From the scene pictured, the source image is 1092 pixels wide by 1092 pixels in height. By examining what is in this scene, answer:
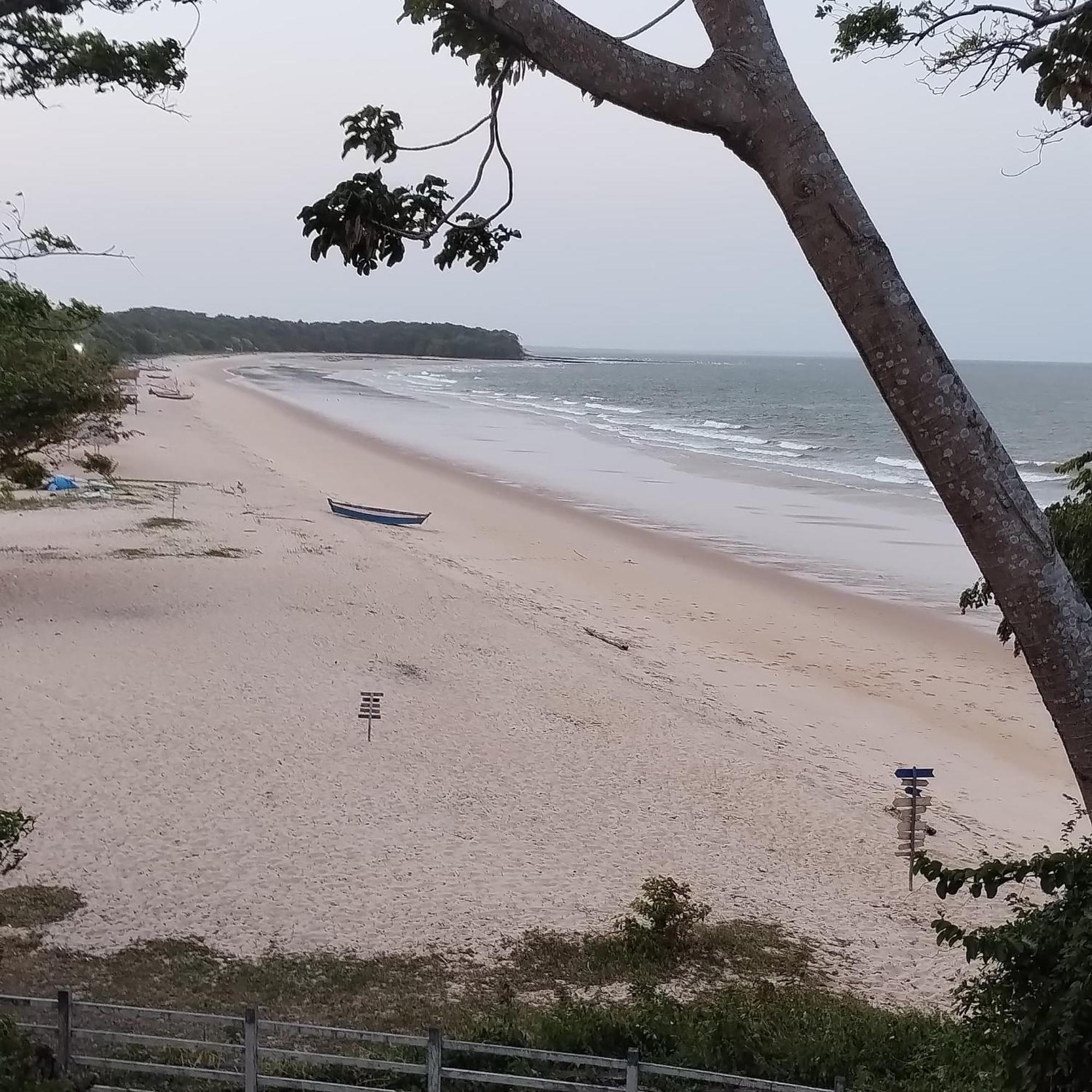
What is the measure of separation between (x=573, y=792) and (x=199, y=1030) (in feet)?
17.2

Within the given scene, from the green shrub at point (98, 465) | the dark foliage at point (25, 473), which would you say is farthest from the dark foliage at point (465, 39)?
the green shrub at point (98, 465)

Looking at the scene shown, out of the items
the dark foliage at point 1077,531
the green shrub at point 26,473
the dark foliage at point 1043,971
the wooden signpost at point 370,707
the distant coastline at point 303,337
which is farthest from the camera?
the distant coastline at point 303,337

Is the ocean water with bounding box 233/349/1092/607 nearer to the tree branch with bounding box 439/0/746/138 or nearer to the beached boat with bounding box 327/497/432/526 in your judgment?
the beached boat with bounding box 327/497/432/526

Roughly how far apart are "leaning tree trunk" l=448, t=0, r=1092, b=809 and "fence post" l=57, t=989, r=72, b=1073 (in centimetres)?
427

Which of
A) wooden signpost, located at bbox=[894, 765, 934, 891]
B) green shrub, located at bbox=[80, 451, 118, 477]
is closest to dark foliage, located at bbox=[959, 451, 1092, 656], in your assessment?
wooden signpost, located at bbox=[894, 765, 934, 891]

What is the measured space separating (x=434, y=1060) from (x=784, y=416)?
68352mm

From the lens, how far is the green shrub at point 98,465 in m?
26.1

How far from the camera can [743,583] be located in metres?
20.3

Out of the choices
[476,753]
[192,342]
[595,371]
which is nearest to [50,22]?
[476,753]

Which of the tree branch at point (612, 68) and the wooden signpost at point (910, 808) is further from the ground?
the tree branch at point (612, 68)

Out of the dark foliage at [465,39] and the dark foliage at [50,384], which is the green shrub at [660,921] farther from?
the dark foliage at [50,384]

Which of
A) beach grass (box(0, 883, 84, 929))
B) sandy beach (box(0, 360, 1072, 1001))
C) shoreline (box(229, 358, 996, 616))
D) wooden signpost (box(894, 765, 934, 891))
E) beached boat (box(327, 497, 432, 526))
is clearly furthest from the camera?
beached boat (box(327, 497, 432, 526))

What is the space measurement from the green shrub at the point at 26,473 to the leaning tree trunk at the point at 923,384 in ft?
41.0

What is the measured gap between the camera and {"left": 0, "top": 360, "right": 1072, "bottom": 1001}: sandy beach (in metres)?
8.12
